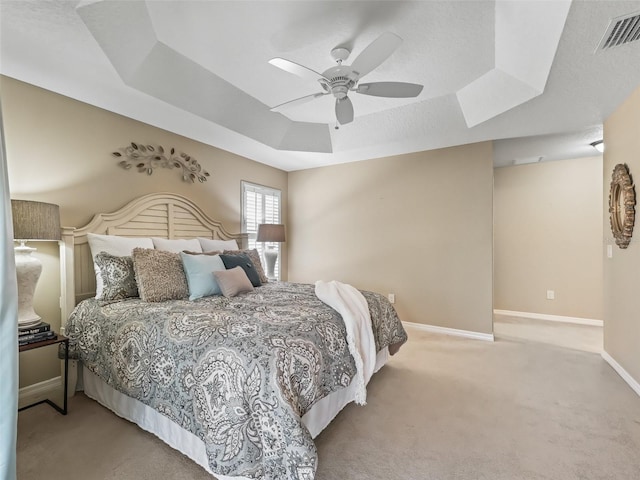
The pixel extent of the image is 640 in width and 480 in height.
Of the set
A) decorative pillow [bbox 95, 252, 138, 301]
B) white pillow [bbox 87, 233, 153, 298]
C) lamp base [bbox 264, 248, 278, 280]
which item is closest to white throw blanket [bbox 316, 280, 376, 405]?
decorative pillow [bbox 95, 252, 138, 301]

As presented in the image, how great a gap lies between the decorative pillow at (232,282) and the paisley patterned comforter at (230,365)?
0.23m

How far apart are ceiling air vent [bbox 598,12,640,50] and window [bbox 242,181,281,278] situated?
3996mm

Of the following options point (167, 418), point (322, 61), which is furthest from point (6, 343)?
point (322, 61)

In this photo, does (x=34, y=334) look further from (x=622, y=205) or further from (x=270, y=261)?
(x=622, y=205)

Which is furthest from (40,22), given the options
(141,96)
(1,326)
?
(1,326)

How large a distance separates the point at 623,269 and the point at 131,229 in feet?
15.7

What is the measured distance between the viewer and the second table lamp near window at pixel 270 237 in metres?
4.36

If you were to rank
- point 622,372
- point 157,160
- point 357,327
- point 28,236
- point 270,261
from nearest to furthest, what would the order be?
point 28,236, point 357,327, point 622,372, point 157,160, point 270,261

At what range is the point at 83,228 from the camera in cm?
268

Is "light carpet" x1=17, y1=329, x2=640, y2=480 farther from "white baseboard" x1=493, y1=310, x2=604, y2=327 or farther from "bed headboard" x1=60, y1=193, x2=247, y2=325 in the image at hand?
"white baseboard" x1=493, y1=310, x2=604, y2=327

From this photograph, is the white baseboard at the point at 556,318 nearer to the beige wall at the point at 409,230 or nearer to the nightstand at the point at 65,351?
the beige wall at the point at 409,230

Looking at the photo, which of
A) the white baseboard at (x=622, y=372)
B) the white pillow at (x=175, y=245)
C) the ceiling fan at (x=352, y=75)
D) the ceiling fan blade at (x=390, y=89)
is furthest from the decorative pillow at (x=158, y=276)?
the white baseboard at (x=622, y=372)

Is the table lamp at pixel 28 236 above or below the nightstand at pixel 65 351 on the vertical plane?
above

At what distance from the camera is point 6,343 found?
108 centimetres
